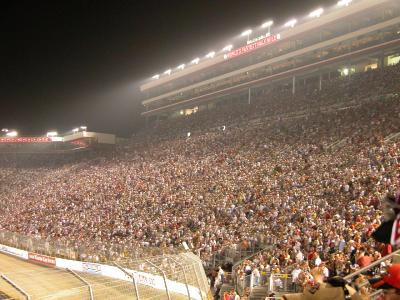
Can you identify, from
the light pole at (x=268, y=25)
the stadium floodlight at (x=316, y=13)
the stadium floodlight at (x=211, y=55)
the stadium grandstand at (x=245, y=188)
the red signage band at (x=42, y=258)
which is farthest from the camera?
the stadium floodlight at (x=211, y=55)

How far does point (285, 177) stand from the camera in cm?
2400

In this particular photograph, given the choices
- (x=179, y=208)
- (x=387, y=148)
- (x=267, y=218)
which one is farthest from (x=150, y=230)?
(x=387, y=148)

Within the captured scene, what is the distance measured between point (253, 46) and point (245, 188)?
2799 cm

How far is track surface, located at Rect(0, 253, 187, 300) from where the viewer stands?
682 cm

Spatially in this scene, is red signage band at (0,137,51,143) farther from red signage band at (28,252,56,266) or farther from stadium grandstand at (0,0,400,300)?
red signage band at (28,252,56,266)

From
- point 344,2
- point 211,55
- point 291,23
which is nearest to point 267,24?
point 291,23

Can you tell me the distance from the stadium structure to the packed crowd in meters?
2.63

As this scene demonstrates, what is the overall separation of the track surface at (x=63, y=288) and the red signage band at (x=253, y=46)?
41.6 m

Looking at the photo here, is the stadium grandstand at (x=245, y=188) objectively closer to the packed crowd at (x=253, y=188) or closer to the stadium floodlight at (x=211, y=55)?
the packed crowd at (x=253, y=188)

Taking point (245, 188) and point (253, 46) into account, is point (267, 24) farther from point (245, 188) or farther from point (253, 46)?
point (245, 188)

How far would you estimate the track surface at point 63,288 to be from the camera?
22.4ft

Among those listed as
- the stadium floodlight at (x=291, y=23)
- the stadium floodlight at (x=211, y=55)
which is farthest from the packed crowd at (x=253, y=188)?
the stadium floodlight at (x=211, y=55)

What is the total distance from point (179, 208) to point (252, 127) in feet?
47.2

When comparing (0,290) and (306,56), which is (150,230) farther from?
(306,56)
